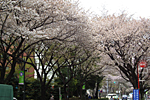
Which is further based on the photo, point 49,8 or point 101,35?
point 101,35

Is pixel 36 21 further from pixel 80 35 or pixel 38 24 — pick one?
pixel 80 35

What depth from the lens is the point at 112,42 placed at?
74.6 ft

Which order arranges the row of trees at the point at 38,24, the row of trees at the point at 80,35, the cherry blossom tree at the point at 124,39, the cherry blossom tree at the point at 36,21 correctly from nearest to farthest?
the cherry blossom tree at the point at 36,21 → the row of trees at the point at 38,24 → the row of trees at the point at 80,35 → the cherry blossom tree at the point at 124,39

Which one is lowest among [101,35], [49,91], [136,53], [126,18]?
[49,91]

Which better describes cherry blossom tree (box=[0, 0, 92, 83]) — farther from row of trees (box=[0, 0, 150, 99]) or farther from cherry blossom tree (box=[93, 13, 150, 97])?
cherry blossom tree (box=[93, 13, 150, 97])

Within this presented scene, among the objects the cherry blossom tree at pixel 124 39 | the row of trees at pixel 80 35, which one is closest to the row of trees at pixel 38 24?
the row of trees at pixel 80 35

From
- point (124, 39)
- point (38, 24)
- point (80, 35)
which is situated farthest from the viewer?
point (124, 39)

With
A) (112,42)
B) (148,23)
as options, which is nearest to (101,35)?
(112,42)

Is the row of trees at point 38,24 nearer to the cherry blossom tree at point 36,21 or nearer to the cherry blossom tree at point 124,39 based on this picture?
the cherry blossom tree at point 36,21

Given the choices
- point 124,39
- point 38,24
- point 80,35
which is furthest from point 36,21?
point 124,39

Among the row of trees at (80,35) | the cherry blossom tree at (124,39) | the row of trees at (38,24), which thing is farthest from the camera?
the cherry blossom tree at (124,39)

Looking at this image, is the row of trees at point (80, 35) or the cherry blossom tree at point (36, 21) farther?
the row of trees at point (80, 35)

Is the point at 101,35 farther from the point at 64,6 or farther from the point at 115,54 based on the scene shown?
the point at 64,6

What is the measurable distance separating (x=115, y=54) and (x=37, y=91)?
57.1ft
